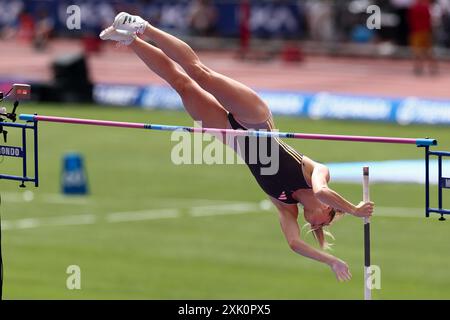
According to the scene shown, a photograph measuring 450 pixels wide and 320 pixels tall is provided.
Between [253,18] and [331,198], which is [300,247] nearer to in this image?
[331,198]

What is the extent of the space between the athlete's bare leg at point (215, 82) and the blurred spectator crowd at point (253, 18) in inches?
1064

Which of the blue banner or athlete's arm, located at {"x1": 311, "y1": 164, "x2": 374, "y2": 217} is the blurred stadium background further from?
athlete's arm, located at {"x1": 311, "y1": 164, "x2": 374, "y2": 217}

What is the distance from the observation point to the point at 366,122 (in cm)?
3788

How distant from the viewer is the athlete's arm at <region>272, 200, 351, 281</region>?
14.4 m

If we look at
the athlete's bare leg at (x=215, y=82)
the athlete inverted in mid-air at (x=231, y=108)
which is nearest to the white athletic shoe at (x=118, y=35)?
the athlete inverted in mid-air at (x=231, y=108)

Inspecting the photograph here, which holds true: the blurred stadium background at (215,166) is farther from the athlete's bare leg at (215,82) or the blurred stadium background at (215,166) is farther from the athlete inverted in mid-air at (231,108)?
the athlete's bare leg at (215,82)

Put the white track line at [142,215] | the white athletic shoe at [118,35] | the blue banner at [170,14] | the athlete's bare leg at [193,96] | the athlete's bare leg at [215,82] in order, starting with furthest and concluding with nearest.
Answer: the blue banner at [170,14], the white track line at [142,215], the athlete's bare leg at [193,96], the athlete's bare leg at [215,82], the white athletic shoe at [118,35]

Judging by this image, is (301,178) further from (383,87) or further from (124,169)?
(383,87)

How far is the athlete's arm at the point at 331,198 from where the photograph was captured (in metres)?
13.9

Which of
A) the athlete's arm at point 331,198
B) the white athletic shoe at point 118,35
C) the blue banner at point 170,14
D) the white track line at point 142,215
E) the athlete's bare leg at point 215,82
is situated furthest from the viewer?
the blue banner at point 170,14

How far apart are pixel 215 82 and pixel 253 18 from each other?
33.2 m

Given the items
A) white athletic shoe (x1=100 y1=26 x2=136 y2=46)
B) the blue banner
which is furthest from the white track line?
the blue banner

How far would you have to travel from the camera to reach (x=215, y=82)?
1538 centimetres
